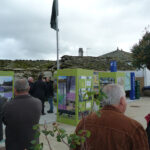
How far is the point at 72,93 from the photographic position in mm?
7832

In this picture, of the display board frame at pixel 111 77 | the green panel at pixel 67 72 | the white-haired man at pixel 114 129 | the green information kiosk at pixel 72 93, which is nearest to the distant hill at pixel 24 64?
the display board frame at pixel 111 77

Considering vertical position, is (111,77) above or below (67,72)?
below

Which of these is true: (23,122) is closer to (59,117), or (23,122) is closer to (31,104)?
(31,104)

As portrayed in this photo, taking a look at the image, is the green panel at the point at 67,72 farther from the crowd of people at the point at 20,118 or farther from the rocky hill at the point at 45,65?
the rocky hill at the point at 45,65

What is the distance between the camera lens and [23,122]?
9.11 ft

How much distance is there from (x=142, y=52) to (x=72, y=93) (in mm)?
13326

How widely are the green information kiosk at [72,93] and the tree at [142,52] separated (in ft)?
41.1

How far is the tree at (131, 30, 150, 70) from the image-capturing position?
1922 cm

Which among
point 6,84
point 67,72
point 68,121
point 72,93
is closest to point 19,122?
point 6,84

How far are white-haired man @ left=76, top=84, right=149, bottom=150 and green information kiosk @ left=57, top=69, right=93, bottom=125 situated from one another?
5630 millimetres

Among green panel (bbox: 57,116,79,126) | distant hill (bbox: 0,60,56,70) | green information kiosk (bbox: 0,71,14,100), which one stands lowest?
green panel (bbox: 57,116,79,126)

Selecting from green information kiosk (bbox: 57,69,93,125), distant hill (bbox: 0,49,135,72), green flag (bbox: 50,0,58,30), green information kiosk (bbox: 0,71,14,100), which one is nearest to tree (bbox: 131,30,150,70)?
distant hill (bbox: 0,49,135,72)

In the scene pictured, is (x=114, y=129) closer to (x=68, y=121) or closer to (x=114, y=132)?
(x=114, y=132)

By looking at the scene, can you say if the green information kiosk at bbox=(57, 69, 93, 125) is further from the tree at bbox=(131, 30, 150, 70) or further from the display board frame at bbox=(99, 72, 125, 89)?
Answer: the tree at bbox=(131, 30, 150, 70)
